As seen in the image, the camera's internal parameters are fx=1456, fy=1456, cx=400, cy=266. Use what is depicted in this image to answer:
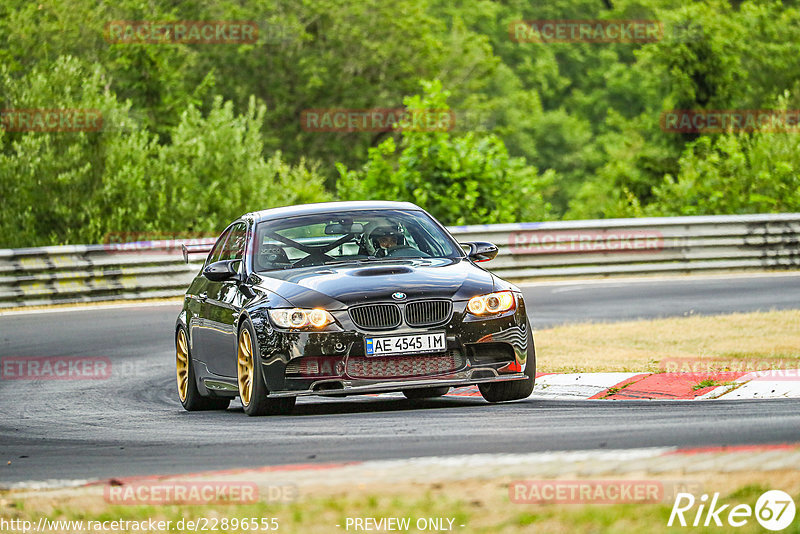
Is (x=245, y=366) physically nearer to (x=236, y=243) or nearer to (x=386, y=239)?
(x=386, y=239)

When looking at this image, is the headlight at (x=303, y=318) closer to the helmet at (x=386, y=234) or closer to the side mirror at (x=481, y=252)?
the helmet at (x=386, y=234)

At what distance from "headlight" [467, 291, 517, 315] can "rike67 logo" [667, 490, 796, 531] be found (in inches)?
166

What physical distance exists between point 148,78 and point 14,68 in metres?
6.32

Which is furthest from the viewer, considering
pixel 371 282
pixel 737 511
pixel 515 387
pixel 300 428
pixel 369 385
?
pixel 515 387

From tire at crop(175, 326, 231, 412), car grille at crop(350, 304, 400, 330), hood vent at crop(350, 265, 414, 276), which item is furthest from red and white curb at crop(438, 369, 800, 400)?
tire at crop(175, 326, 231, 412)

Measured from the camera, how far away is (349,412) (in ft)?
32.4

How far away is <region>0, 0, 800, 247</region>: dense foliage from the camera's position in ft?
90.9

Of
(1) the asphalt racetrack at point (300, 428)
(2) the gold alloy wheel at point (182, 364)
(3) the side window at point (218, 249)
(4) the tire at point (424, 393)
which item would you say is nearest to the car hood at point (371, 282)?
(1) the asphalt racetrack at point (300, 428)

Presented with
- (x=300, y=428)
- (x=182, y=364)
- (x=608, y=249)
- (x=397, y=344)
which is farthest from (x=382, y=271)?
(x=608, y=249)

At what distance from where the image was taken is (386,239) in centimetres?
1061

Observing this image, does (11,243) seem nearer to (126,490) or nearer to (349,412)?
(349,412)

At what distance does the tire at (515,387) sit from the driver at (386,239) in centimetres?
122

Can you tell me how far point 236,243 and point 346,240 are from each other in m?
1.12

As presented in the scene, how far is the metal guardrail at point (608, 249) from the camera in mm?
22469
